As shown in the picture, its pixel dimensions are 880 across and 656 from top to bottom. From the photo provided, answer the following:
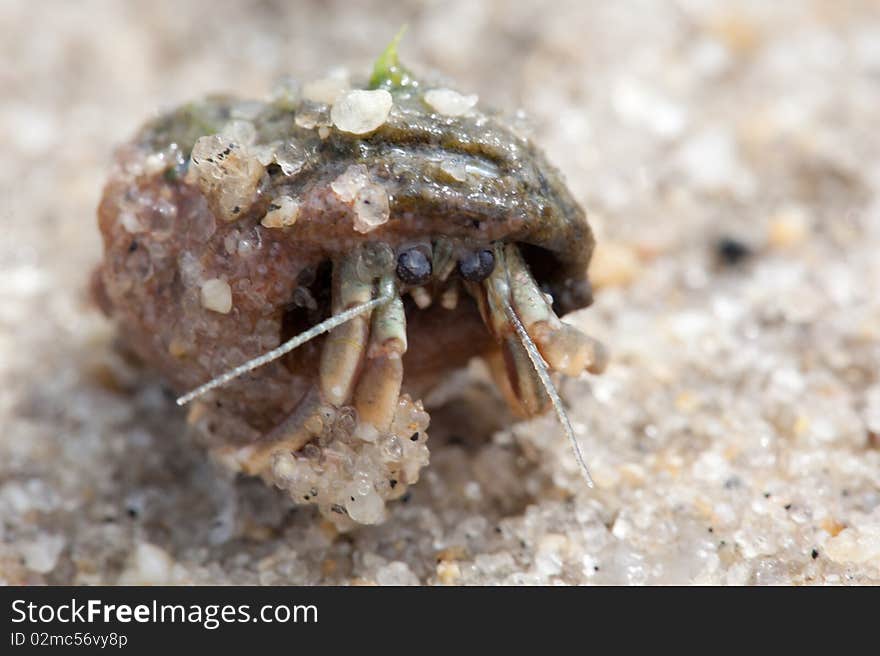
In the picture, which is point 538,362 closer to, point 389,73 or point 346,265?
point 346,265

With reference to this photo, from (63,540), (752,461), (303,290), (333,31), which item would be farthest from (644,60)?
(63,540)

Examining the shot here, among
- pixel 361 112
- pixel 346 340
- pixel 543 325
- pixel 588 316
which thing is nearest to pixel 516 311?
pixel 543 325

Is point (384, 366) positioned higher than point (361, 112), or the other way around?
point (361, 112)

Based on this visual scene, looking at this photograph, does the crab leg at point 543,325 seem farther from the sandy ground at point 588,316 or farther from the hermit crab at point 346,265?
the sandy ground at point 588,316

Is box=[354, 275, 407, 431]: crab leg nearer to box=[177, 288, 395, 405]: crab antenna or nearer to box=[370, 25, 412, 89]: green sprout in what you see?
box=[177, 288, 395, 405]: crab antenna
